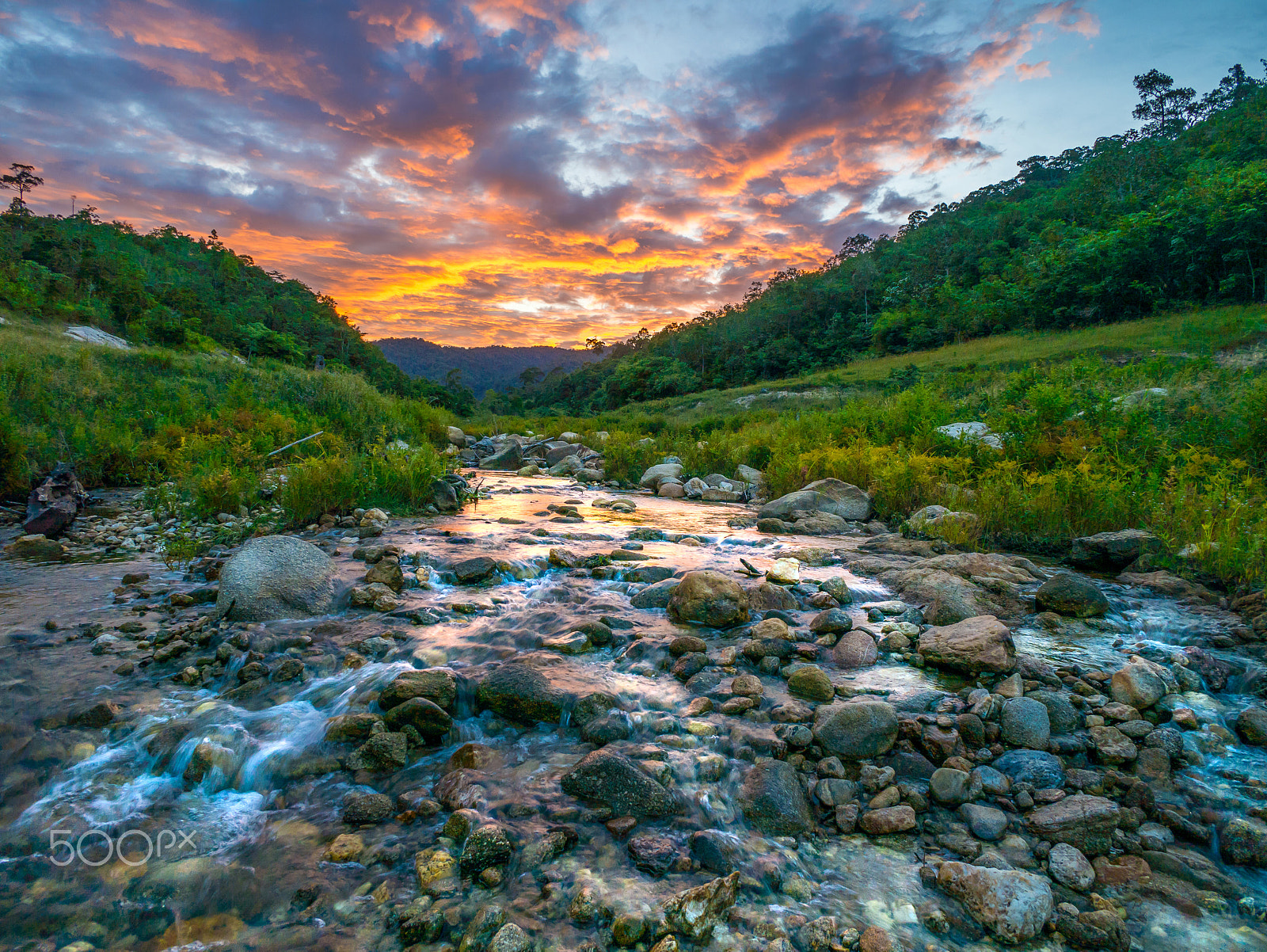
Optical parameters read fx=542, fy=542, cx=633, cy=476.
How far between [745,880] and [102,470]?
39.1 ft

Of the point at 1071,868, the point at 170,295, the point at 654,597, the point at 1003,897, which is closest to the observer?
the point at 1003,897

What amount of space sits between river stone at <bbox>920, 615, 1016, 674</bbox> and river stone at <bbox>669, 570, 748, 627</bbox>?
1444mm

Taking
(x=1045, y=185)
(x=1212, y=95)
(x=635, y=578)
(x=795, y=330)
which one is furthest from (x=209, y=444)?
(x=1212, y=95)

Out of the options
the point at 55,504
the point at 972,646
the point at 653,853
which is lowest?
the point at 653,853

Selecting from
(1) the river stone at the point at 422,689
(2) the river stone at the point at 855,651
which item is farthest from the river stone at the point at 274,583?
(2) the river stone at the point at 855,651

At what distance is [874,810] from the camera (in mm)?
2529

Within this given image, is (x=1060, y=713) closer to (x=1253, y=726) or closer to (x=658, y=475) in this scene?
(x=1253, y=726)

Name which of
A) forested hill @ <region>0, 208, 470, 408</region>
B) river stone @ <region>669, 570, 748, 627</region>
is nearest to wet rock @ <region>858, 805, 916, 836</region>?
river stone @ <region>669, 570, 748, 627</region>

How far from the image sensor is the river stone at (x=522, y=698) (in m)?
3.35

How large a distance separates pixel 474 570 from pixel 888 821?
4.51 metres

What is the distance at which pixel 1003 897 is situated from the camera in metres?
2.02

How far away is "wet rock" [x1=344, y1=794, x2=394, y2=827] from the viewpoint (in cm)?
251

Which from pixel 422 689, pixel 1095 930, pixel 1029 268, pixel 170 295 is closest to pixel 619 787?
pixel 422 689

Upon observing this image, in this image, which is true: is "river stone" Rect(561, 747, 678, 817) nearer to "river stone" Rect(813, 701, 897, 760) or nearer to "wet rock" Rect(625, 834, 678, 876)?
"wet rock" Rect(625, 834, 678, 876)
